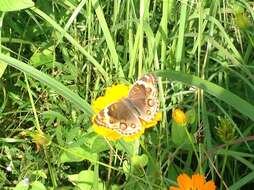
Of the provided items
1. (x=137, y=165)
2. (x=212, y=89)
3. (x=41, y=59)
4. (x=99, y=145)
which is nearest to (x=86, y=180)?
(x=99, y=145)

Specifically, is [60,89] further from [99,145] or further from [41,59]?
[41,59]

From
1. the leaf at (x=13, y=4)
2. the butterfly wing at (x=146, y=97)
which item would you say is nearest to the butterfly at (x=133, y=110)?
the butterfly wing at (x=146, y=97)

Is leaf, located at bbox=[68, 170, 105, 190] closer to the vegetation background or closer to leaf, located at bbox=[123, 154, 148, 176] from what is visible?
the vegetation background

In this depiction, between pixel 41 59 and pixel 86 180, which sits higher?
pixel 41 59

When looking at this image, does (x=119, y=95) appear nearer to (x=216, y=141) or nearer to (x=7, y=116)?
(x=216, y=141)

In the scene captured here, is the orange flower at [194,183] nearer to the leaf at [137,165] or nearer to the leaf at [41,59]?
the leaf at [137,165]

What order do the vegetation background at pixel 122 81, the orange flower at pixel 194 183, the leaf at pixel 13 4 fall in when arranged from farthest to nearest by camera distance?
1. the leaf at pixel 13 4
2. the vegetation background at pixel 122 81
3. the orange flower at pixel 194 183
